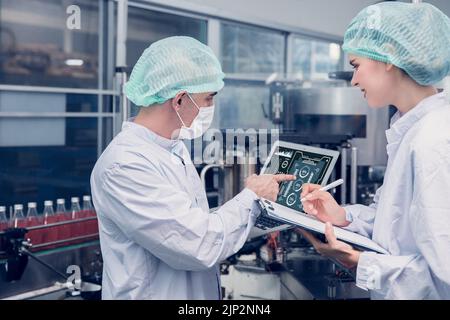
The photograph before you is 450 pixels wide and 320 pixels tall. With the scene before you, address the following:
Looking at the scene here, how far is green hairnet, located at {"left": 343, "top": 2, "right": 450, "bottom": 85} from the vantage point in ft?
3.33

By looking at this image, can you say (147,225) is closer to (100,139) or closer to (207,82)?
(207,82)

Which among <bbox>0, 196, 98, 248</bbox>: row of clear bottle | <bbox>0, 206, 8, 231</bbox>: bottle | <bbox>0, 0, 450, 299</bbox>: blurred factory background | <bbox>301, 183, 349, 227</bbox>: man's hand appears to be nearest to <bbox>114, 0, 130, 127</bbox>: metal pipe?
<bbox>0, 0, 450, 299</bbox>: blurred factory background

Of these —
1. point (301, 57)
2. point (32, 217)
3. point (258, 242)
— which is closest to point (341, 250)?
point (258, 242)

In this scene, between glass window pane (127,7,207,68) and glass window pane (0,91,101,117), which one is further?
glass window pane (127,7,207,68)

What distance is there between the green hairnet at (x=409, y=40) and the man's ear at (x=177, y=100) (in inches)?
13.8

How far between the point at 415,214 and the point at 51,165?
6.25 ft

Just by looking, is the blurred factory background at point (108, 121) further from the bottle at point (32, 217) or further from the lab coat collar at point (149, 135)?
the lab coat collar at point (149, 135)

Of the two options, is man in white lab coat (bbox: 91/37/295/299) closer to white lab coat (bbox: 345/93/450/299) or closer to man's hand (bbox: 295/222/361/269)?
man's hand (bbox: 295/222/361/269)

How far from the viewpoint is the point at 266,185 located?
117 cm

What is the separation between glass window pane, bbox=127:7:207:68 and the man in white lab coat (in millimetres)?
1119

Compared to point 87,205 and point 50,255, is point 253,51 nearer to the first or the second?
point 87,205

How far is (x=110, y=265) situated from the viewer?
3.48 ft

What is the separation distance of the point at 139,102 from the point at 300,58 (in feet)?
8.36

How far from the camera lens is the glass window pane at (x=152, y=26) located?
7.60ft
